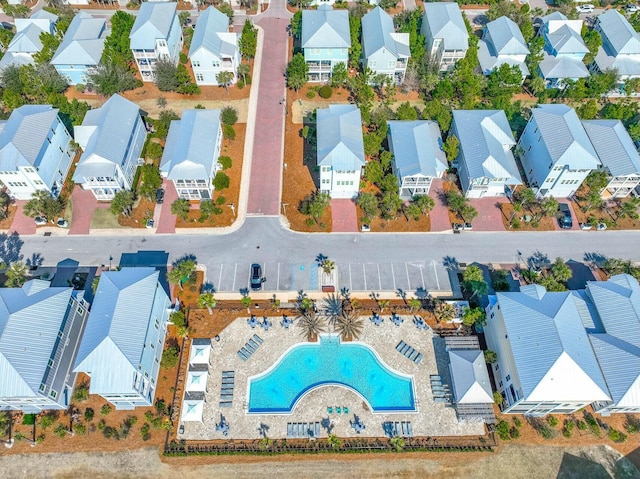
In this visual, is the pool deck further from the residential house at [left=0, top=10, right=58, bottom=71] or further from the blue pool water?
the residential house at [left=0, top=10, right=58, bottom=71]

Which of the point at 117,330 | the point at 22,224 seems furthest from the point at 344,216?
the point at 22,224

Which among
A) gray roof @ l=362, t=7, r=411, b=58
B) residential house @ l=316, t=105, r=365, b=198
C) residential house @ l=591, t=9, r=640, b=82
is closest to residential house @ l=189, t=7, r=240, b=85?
residential house @ l=316, t=105, r=365, b=198

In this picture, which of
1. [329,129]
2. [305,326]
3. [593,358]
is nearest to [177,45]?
[329,129]

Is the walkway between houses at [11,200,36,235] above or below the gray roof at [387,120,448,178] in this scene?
below

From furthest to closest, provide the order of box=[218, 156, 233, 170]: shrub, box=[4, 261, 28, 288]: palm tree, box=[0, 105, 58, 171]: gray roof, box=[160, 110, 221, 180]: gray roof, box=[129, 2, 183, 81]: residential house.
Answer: box=[129, 2, 183, 81]: residential house → box=[218, 156, 233, 170]: shrub → box=[160, 110, 221, 180]: gray roof → box=[0, 105, 58, 171]: gray roof → box=[4, 261, 28, 288]: palm tree

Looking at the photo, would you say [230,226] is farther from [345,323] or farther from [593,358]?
[593,358]

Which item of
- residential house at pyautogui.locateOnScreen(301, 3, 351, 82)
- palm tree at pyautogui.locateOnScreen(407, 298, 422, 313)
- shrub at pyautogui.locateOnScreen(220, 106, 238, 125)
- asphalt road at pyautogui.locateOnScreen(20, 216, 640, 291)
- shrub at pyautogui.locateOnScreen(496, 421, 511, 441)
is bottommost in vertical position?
shrub at pyautogui.locateOnScreen(496, 421, 511, 441)

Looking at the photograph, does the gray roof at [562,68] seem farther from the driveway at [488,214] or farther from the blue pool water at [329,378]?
the blue pool water at [329,378]

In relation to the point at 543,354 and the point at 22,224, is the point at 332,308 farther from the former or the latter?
the point at 22,224
